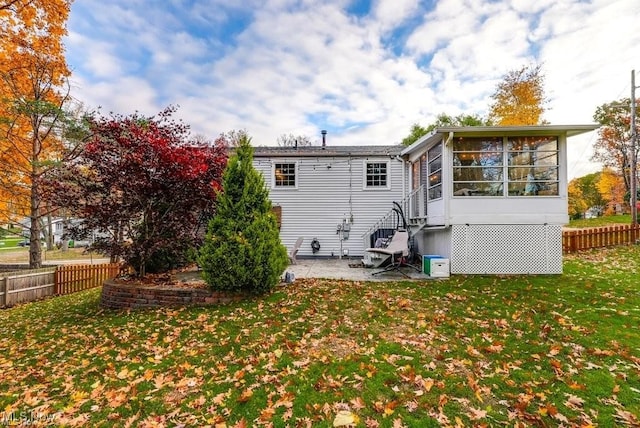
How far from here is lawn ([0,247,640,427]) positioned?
8.73ft

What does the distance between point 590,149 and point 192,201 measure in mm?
26797

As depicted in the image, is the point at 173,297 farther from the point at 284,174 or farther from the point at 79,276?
the point at 284,174

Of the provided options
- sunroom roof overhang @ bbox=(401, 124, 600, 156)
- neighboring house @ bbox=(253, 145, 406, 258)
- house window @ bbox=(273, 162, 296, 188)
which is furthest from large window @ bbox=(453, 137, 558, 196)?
house window @ bbox=(273, 162, 296, 188)

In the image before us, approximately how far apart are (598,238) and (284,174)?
13123 millimetres

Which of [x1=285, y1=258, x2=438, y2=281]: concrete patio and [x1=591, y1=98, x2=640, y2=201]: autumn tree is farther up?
[x1=591, y1=98, x2=640, y2=201]: autumn tree

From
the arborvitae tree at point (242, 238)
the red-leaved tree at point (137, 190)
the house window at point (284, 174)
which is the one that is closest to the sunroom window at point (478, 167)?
the arborvitae tree at point (242, 238)

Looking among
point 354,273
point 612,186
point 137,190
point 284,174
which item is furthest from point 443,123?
point 137,190

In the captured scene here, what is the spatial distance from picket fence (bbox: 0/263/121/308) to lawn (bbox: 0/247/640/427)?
12.3ft

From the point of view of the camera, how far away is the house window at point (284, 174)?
13.2m

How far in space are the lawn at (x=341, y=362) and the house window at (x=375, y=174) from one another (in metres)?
7.49

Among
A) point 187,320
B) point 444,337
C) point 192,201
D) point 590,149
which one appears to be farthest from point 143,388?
point 590,149

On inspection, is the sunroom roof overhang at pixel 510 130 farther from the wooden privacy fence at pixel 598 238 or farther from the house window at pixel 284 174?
the house window at pixel 284 174

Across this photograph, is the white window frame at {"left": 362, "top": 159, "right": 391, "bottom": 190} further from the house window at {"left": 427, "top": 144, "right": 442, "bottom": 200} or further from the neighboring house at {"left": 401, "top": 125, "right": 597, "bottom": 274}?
the neighboring house at {"left": 401, "top": 125, "right": 597, "bottom": 274}

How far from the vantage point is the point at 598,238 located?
1219 centimetres
